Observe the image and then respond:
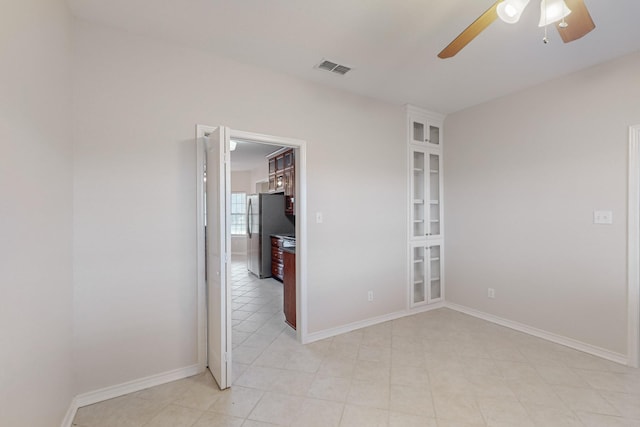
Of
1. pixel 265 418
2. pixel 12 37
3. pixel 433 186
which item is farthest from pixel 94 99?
pixel 433 186

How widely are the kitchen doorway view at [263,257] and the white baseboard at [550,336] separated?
2.35m

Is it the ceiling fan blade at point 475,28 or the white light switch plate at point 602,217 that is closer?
the ceiling fan blade at point 475,28

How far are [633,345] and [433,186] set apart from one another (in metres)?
2.49

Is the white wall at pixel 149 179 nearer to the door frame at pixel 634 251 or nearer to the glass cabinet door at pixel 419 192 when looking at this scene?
the glass cabinet door at pixel 419 192

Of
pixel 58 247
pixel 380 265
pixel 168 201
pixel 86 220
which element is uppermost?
pixel 168 201

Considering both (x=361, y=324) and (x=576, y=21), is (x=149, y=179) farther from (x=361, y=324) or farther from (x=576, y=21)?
(x=576, y=21)

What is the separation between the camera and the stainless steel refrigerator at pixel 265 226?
597cm

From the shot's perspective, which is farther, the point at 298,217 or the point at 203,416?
the point at 298,217

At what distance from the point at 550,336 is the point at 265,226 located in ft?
15.6

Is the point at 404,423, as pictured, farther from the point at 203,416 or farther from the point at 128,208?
the point at 128,208

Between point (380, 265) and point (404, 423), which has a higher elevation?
point (380, 265)

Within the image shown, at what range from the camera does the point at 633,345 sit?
98.1 inches

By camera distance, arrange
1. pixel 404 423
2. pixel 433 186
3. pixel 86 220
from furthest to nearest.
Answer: pixel 433 186
pixel 86 220
pixel 404 423

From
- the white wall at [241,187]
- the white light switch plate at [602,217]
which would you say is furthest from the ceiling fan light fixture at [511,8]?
the white wall at [241,187]
